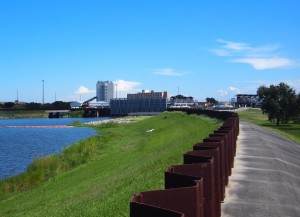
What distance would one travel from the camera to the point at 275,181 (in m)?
14.0

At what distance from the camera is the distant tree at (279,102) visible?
73.3 m

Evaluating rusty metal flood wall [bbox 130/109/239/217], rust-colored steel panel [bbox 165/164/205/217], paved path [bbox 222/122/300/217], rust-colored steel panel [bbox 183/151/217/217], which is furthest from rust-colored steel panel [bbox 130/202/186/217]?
paved path [bbox 222/122/300/217]

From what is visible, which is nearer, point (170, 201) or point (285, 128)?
point (170, 201)

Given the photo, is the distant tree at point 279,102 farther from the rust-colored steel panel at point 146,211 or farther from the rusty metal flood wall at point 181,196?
the rust-colored steel panel at point 146,211

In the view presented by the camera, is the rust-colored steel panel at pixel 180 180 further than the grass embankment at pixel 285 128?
No

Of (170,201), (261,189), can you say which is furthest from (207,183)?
(261,189)

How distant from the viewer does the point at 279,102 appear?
74438mm

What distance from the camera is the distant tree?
7331 cm

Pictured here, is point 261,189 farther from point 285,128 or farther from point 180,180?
point 285,128

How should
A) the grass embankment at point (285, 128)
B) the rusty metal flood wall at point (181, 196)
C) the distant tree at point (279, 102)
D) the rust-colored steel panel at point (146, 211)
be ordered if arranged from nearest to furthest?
1. the rust-colored steel panel at point (146, 211)
2. the rusty metal flood wall at point (181, 196)
3. the grass embankment at point (285, 128)
4. the distant tree at point (279, 102)

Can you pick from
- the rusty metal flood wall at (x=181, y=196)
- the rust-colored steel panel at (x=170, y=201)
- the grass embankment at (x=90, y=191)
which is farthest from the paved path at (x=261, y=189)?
the rust-colored steel panel at (x=170, y=201)

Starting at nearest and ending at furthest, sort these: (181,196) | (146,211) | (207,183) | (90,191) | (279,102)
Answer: (146,211) < (181,196) < (207,183) < (90,191) < (279,102)

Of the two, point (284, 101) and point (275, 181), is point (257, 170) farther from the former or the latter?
point (284, 101)

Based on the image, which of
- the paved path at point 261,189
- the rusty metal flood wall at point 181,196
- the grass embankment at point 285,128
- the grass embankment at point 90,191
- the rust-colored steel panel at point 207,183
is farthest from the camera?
the grass embankment at point 285,128
